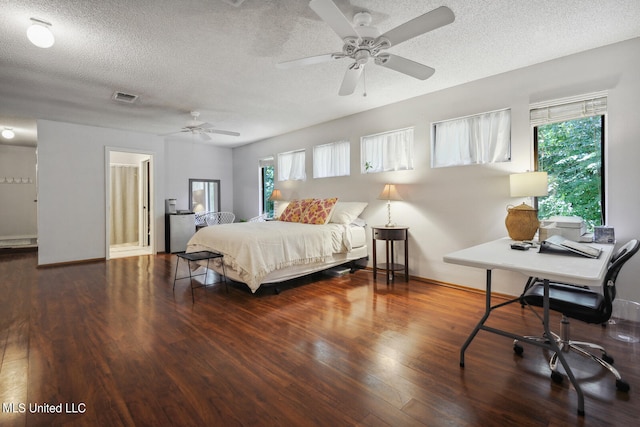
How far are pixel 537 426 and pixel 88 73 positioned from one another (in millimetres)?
4708

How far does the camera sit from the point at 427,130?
4012mm

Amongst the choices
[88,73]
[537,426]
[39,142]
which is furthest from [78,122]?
[537,426]

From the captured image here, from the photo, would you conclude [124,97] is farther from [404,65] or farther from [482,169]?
[482,169]

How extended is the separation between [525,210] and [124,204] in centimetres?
812

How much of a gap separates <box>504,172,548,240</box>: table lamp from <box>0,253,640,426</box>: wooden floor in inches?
31.2

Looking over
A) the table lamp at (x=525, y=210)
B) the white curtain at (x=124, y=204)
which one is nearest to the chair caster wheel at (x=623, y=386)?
the table lamp at (x=525, y=210)

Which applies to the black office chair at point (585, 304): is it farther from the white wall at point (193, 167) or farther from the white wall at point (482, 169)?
the white wall at point (193, 167)

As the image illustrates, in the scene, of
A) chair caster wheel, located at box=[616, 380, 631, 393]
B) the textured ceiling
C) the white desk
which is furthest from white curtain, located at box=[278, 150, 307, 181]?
chair caster wheel, located at box=[616, 380, 631, 393]

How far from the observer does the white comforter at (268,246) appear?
3.28 meters

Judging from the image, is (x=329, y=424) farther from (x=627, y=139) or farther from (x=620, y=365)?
(x=627, y=139)

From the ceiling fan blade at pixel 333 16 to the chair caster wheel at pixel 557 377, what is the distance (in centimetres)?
250

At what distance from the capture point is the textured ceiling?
218cm

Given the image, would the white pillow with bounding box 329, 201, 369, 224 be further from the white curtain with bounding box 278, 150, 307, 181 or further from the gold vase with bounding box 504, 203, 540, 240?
the gold vase with bounding box 504, 203, 540, 240

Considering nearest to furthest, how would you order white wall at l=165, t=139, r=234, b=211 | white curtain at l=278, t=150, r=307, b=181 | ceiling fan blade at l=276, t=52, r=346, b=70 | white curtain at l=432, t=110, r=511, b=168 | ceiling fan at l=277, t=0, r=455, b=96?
ceiling fan at l=277, t=0, r=455, b=96 → ceiling fan blade at l=276, t=52, r=346, b=70 → white curtain at l=432, t=110, r=511, b=168 → white curtain at l=278, t=150, r=307, b=181 → white wall at l=165, t=139, r=234, b=211
